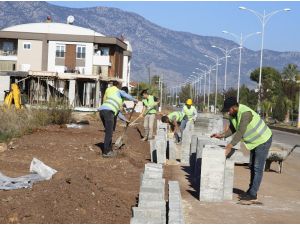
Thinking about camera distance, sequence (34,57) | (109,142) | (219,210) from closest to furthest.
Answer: (219,210) → (109,142) → (34,57)

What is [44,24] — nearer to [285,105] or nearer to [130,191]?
[285,105]

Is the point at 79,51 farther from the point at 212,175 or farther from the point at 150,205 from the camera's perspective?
the point at 150,205

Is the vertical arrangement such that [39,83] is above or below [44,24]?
below

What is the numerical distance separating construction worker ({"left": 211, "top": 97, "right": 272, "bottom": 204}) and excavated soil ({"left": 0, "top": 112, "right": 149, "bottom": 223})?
177 centimetres

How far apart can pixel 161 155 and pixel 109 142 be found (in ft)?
4.21

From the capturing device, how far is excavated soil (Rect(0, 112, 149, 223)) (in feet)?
25.2

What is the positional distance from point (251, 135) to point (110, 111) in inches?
202

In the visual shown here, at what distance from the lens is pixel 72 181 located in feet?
30.3

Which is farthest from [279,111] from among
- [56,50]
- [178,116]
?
[178,116]

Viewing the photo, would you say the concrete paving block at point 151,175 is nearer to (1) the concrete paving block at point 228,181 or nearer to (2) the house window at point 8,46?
(1) the concrete paving block at point 228,181

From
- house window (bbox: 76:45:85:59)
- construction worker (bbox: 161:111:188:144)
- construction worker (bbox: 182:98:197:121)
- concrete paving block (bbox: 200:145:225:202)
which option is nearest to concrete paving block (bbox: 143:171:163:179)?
concrete paving block (bbox: 200:145:225:202)

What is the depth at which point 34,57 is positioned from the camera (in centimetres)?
6994

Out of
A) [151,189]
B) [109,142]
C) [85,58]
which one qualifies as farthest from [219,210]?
[85,58]

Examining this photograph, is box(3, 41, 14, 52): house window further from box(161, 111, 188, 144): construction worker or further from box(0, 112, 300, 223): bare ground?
box(0, 112, 300, 223): bare ground
